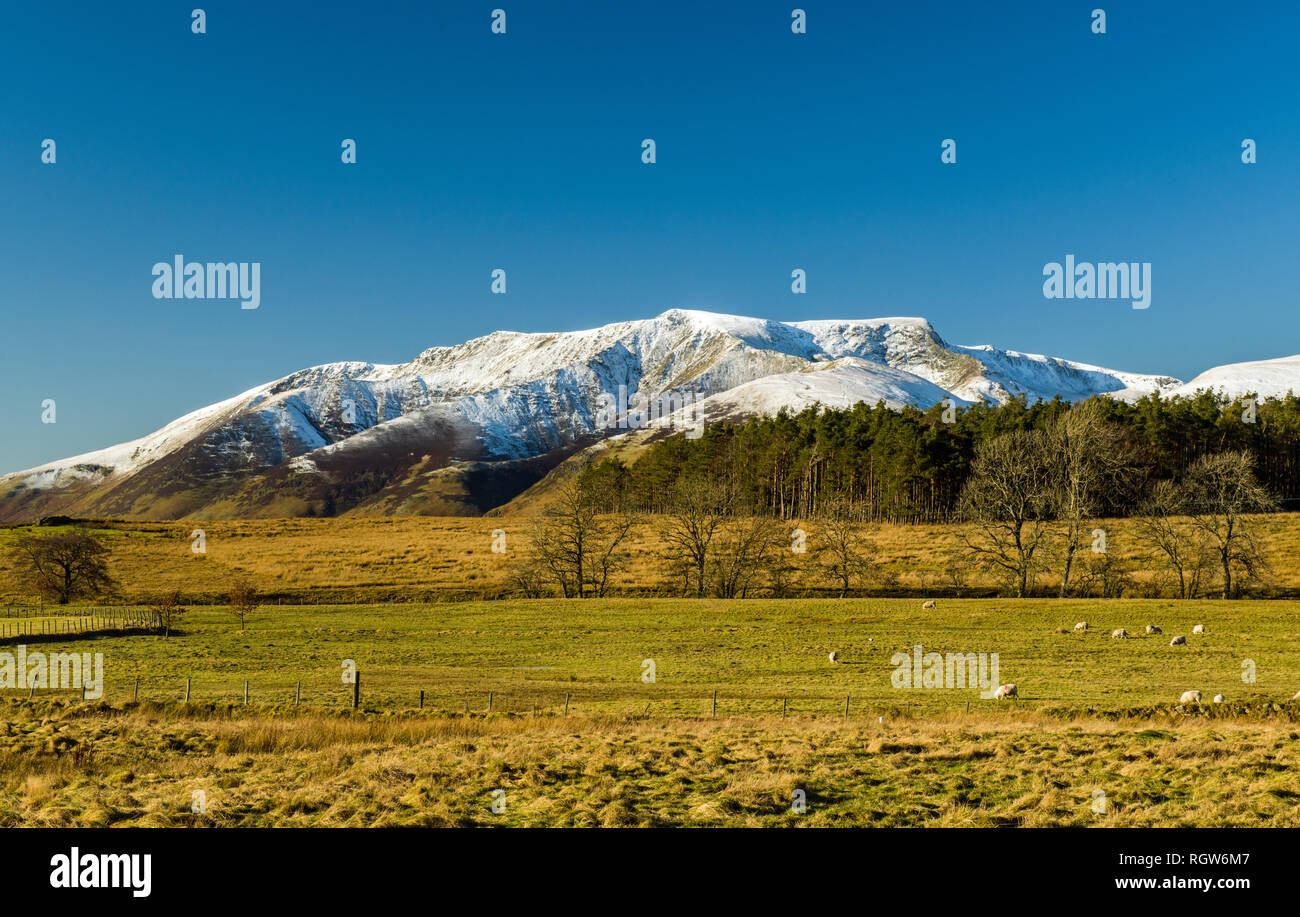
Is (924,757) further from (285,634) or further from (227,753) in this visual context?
(285,634)

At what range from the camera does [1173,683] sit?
38.4 metres

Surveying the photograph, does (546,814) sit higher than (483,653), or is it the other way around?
(546,814)

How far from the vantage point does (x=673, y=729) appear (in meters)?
29.1

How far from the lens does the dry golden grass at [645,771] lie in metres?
17.0

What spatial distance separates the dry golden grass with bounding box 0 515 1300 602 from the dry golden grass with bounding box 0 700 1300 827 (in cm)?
4797

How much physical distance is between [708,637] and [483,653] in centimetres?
1619

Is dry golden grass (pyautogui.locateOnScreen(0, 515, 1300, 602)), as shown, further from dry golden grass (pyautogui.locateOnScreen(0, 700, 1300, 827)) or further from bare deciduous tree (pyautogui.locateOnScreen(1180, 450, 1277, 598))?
dry golden grass (pyautogui.locateOnScreen(0, 700, 1300, 827))

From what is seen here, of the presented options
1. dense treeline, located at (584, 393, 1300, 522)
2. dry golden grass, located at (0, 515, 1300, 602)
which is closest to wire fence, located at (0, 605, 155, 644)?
dry golden grass, located at (0, 515, 1300, 602)

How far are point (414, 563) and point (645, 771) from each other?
7671 centimetres

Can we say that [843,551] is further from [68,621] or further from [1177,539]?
[68,621]

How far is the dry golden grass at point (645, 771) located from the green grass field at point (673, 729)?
Answer: 113 mm

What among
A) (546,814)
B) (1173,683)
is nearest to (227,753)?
(546,814)

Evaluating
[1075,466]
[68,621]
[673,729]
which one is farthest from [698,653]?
[68,621]
